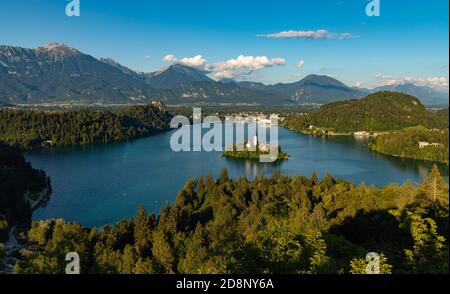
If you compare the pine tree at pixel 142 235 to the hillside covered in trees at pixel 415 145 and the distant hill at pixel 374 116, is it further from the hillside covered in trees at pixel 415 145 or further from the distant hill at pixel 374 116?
the distant hill at pixel 374 116

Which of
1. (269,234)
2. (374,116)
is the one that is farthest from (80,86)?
(269,234)

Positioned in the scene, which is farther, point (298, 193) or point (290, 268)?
point (298, 193)

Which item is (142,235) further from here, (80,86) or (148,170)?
(80,86)

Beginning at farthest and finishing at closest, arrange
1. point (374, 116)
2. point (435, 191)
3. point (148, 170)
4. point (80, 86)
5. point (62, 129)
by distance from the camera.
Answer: point (80, 86) < point (374, 116) < point (62, 129) < point (148, 170) < point (435, 191)

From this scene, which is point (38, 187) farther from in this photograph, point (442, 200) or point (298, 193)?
point (442, 200)

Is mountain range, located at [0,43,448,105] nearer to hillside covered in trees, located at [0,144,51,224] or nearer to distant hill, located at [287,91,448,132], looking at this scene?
distant hill, located at [287,91,448,132]

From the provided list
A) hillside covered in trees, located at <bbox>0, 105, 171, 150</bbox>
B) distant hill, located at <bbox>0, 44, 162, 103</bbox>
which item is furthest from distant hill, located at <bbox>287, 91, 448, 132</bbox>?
distant hill, located at <bbox>0, 44, 162, 103</bbox>
